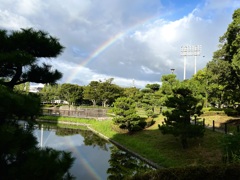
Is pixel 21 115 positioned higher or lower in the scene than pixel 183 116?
higher

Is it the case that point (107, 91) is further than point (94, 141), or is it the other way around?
point (107, 91)

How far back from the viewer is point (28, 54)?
4508 mm

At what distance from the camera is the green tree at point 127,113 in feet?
72.0

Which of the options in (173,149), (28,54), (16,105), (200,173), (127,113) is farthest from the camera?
(127,113)

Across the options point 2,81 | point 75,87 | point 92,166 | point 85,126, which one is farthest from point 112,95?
point 2,81

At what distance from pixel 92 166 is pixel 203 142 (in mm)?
6628

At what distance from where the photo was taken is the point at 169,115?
48.1 ft

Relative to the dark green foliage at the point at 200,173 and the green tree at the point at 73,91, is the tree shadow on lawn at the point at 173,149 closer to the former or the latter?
the dark green foliage at the point at 200,173

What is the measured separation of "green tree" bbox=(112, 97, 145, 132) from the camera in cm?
2194

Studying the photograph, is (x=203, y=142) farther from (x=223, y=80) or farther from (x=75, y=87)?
(x=75, y=87)

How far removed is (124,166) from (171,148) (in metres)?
3.06

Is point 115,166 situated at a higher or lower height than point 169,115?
lower

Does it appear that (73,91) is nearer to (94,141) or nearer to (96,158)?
(94,141)

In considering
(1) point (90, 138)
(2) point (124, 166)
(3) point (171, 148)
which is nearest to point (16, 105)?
(2) point (124, 166)
